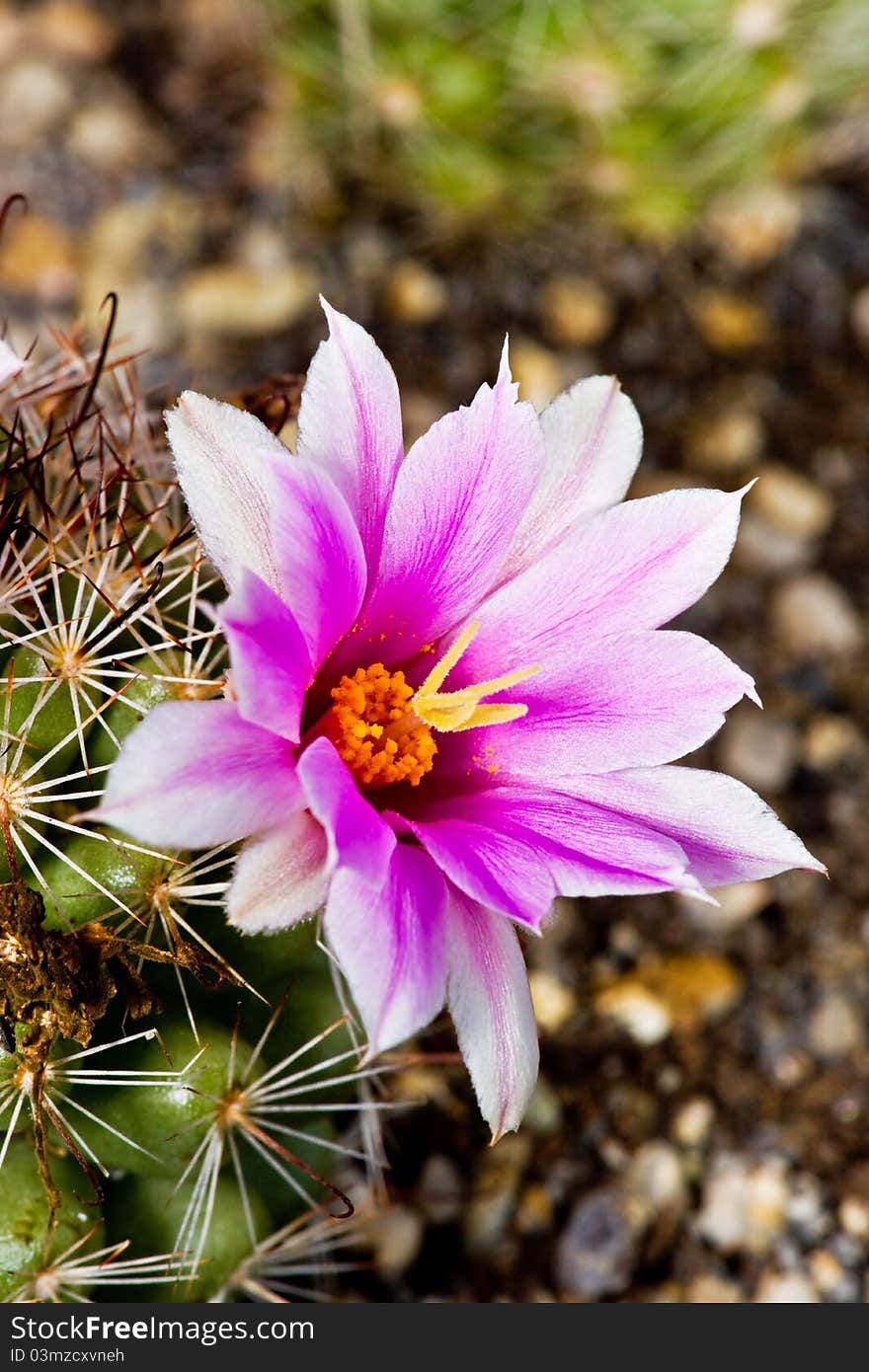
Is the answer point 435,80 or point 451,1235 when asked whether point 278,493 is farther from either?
point 435,80

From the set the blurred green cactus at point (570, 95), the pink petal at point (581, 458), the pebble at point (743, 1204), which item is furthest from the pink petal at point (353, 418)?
the blurred green cactus at point (570, 95)

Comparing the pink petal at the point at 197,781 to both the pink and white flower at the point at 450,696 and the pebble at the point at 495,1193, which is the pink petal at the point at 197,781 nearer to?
the pink and white flower at the point at 450,696

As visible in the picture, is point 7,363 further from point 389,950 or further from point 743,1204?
point 743,1204

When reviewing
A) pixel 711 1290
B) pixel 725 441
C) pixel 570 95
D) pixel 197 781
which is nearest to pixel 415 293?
pixel 570 95

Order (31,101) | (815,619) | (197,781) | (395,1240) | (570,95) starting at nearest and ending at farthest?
(197,781) → (395,1240) → (570,95) → (815,619) → (31,101)

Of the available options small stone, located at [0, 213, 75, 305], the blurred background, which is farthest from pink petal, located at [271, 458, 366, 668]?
small stone, located at [0, 213, 75, 305]
